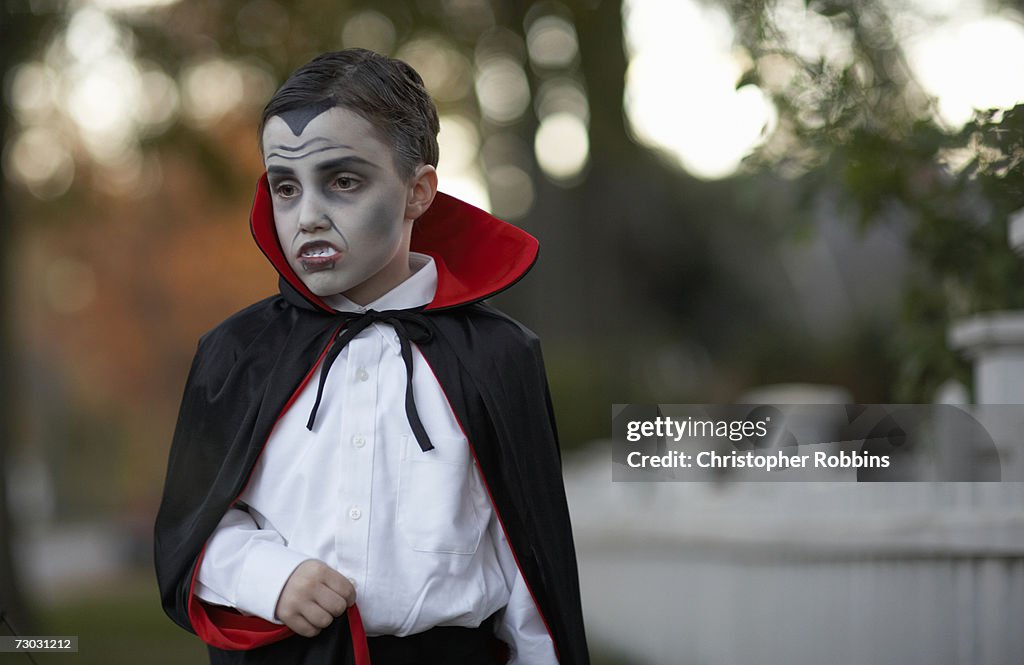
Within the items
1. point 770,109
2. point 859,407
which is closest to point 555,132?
point 770,109

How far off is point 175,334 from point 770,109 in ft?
30.1

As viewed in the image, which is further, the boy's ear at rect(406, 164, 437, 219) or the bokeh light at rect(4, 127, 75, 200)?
the bokeh light at rect(4, 127, 75, 200)

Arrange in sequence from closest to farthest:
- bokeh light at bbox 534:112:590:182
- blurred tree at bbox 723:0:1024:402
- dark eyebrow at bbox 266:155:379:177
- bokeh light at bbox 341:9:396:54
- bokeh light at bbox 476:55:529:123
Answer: dark eyebrow at bbox 266:155:379:177
blurred tree at bbox 723:0:1024:402
bokeh light at bbox 341:9:396:54
bokeh light at bbox 476:55:529:123
bokeh light at bbox 534:112:590:182

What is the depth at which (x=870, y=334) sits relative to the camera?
10398 mm

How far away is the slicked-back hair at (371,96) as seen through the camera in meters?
1.89

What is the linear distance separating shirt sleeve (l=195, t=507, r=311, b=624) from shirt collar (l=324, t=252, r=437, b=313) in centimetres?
42

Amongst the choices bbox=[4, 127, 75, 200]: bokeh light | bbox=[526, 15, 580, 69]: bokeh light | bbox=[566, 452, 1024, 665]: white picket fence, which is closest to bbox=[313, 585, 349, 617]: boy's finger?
bbox=[566, 452, 1024, 665]: white picket fence

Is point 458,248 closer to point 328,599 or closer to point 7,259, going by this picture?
point 328,599

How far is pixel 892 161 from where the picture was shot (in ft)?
13.2

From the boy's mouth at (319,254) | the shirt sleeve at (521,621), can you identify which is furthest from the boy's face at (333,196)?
the shirt sleeve at (521,621)

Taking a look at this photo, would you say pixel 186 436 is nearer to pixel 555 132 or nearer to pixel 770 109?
pixel 770 109

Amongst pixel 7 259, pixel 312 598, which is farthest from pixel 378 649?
pixel 7 259

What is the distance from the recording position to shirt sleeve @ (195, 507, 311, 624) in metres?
1.78

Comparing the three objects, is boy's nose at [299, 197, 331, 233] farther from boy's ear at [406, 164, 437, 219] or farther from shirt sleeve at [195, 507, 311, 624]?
shirt sleeve at [195, 507, 311, 624]
